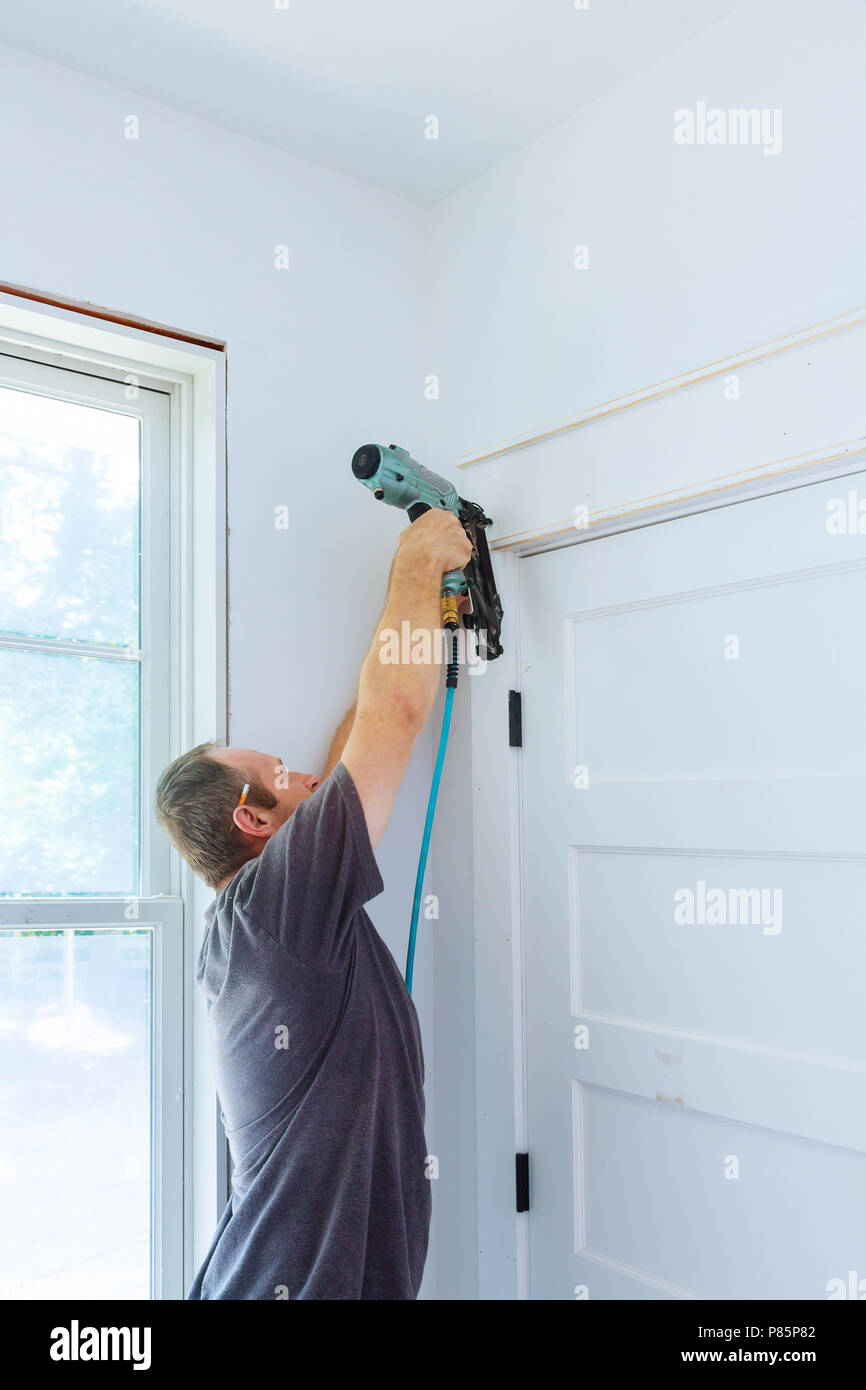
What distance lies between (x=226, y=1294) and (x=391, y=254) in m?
1.95

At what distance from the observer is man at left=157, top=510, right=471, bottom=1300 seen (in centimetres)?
141

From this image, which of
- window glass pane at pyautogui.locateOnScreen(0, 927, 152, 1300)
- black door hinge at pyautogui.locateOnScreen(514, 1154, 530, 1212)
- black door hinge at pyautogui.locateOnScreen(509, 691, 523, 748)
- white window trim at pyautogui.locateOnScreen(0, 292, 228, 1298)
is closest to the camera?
window glass pane at pyautogui.locateOnScreen(0, 927, 152, 1300)

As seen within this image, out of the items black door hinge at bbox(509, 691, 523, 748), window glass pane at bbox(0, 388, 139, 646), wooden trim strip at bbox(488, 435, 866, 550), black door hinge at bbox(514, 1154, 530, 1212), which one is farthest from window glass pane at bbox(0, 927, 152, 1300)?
wooden trim strip at bbox(488, 435, 866, 550)

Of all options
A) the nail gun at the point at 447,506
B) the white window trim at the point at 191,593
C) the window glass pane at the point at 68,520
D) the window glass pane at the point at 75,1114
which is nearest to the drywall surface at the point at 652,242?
the nail gun at the point at 447,506

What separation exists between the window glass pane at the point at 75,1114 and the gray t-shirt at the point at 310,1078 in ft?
1.14

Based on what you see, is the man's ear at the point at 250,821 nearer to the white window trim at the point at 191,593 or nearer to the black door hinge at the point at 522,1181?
the white window trim at the point at 191,593

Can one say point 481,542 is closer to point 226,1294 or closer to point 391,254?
point 391,254

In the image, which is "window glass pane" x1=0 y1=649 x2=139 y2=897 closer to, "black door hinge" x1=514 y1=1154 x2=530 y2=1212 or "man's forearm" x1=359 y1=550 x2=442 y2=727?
"man's forearm" x1=359 y1=550 x2=442 y2=727

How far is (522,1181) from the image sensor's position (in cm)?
196

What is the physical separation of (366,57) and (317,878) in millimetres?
1425

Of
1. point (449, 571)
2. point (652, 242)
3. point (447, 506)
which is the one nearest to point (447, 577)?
point (449, 571)

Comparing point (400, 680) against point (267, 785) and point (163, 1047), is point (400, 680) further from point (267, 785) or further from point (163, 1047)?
point (163, 1047)

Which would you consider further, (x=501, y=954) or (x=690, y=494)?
(x=501, y=954)

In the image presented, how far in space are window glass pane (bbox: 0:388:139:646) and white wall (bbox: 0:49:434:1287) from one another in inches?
8.0
